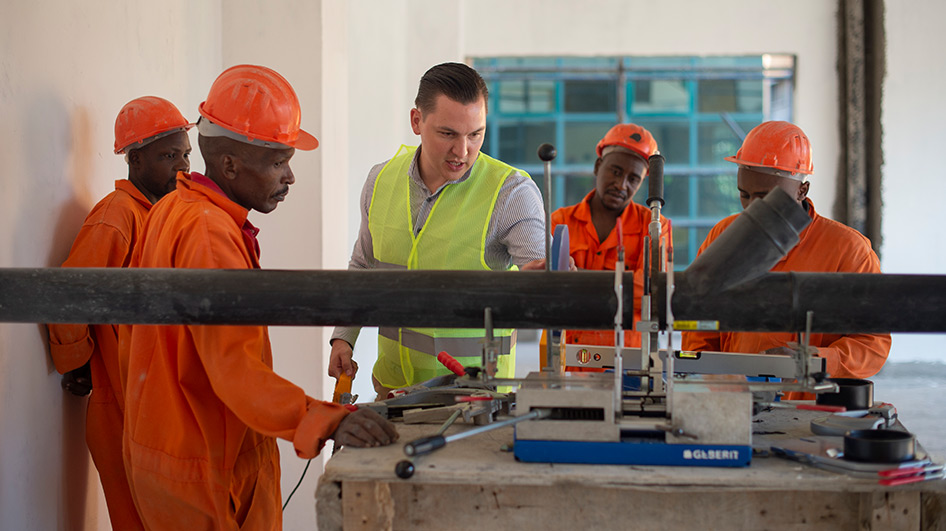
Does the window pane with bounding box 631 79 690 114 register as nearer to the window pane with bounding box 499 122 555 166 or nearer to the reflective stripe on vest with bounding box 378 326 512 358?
the window pane with bounding box 499 122 555 166

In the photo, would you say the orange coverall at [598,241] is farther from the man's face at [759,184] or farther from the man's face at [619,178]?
the man's face at [759,184]

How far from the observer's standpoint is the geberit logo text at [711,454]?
122cm

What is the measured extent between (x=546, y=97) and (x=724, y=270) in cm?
843

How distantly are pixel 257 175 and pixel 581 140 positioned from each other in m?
8.03

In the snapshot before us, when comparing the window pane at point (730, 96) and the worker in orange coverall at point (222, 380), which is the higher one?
the window pane at point (730, 96)

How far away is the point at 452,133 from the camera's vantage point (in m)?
2.10

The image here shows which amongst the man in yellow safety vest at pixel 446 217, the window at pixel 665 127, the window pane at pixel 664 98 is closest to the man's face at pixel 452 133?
the man in yellow safety vest at pixel 446 217

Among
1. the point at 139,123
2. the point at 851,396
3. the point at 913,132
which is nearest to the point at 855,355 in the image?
the point at 851,396

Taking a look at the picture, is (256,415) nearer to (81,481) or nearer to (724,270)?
(724,270)

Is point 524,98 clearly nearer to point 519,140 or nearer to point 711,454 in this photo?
point 519,140

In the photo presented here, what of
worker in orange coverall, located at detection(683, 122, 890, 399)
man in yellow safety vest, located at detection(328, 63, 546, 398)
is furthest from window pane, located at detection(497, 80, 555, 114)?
man in yellow safety vest, located at detection(328, 63, 546, 398)

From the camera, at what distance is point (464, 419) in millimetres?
1476

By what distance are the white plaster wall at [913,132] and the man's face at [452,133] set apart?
15.5 feet

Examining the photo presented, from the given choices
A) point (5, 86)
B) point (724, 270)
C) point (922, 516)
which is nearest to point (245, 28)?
point (5, 86)
